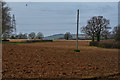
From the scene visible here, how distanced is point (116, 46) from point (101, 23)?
60.4 feet

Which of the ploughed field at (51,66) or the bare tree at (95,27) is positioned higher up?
the bare tree at (95,27)

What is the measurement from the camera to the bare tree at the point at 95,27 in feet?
169

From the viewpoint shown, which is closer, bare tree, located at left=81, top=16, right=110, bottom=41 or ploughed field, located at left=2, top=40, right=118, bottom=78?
ploughed field, located at left=2, top=40, right=118, bottom=78

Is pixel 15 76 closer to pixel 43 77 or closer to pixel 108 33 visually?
pixel 43 77

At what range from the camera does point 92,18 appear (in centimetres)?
5359

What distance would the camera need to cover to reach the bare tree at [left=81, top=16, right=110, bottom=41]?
169 feet

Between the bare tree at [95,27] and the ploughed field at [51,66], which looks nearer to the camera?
the ploughed field at [51,66]

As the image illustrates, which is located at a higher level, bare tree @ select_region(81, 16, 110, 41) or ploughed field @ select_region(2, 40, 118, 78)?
bare tree @ select_region(81, 16, 110, 41)

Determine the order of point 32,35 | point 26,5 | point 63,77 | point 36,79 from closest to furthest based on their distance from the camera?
point 36,79 → point 63,77 → point 26,5 → point 32,35

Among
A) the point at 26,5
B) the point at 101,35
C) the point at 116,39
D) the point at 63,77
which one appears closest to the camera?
the point at 63,77

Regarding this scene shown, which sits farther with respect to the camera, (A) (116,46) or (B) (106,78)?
(A) (116,46)

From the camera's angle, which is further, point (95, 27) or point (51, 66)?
point (95, 27)

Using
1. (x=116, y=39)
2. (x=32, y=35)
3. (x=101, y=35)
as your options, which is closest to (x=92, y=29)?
(x=101, y=35)

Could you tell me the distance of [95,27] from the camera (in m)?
52.0
